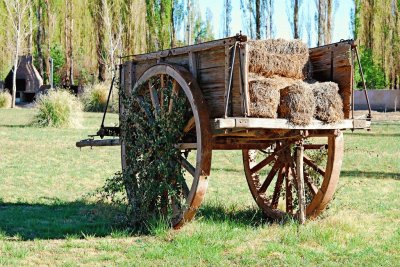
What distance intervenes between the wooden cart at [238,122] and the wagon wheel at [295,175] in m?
0.01

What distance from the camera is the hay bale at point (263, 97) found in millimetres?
5844

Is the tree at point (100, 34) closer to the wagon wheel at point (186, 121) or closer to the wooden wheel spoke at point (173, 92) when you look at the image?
the wagon wheel at point (186, 121)

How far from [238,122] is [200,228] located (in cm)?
145

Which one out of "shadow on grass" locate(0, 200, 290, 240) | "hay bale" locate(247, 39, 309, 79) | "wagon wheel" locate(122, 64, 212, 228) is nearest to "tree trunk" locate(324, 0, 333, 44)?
"shadow on grass" locate(0, 200, 290, 240)

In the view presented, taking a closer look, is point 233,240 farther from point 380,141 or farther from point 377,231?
point 380,141

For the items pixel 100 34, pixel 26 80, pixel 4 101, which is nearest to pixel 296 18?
pixel 100 34

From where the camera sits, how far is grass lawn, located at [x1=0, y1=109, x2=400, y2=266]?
18.6ft

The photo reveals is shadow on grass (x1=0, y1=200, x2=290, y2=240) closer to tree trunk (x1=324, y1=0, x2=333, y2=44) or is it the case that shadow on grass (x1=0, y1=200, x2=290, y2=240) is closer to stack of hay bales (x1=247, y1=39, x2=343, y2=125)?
stack of hay bales (x1=247, y1=39, x2=343, y2=125)

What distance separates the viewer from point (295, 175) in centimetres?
721

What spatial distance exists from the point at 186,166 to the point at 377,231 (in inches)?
93.5

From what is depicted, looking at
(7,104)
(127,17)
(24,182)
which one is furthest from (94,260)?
(127,17)

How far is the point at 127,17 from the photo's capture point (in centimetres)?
4253

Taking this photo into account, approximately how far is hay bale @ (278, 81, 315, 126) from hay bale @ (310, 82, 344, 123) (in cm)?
21

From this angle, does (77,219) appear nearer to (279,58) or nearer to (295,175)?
(295,175)
